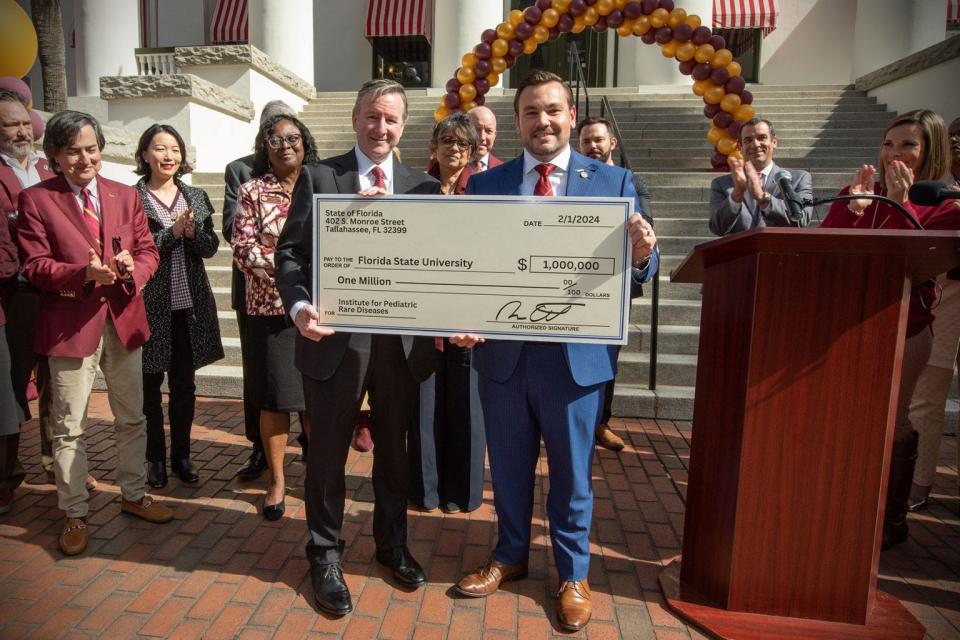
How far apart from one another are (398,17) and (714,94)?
355 inches

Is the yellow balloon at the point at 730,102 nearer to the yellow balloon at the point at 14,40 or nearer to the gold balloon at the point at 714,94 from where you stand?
the gold balloon at the point at 714,94

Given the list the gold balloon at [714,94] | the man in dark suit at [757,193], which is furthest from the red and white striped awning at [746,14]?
the man in dark suit at [757,193]

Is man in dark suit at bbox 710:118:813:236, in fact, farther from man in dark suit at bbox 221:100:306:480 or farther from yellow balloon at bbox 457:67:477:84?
yellow balloon at bbox 457:67:477:84

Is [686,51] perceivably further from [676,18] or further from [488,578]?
[488,578]

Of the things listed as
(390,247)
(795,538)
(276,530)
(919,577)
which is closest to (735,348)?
(795,538)

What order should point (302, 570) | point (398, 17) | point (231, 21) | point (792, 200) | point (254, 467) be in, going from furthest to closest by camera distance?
point (231, 21)
point (398, 17)
point (254, 467)
point (302, 570)
point (792, 200)

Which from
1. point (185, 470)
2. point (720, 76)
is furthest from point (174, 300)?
point (720, 76)

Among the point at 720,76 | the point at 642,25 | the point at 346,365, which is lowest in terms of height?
the point at 346,365

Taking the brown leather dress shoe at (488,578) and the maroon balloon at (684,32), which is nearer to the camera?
the brown leather dress shoe at (488,578)

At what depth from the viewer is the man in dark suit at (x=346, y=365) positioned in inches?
91.2

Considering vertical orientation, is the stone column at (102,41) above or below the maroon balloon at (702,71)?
above

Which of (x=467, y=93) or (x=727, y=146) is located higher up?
(x=467, y=93)

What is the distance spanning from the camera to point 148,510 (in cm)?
311

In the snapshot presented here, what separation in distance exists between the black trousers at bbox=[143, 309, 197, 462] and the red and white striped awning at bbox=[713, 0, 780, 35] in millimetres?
13203
